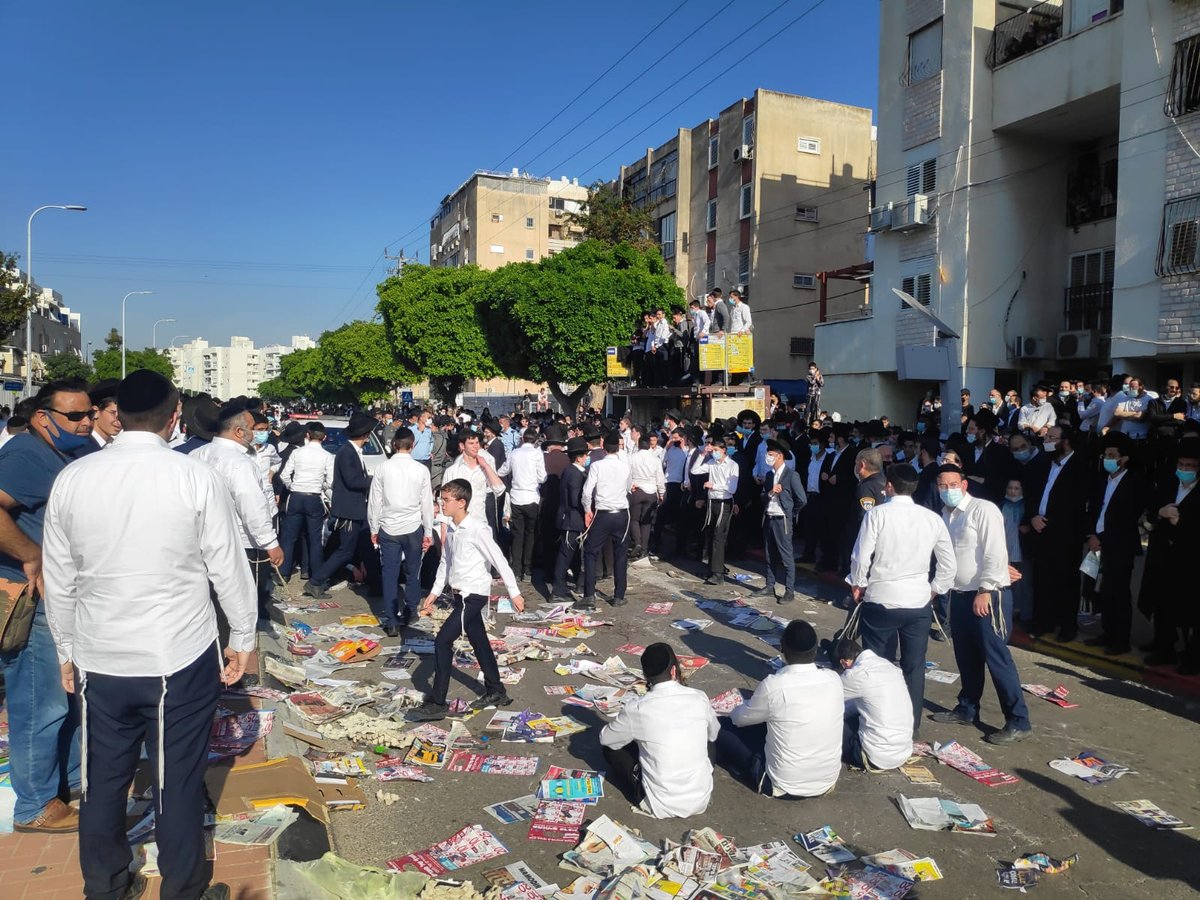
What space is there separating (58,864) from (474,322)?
3841cm

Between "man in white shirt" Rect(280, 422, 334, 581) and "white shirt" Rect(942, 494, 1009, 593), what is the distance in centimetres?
711

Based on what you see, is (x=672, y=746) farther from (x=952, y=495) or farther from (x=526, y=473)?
(x=526, y=473)

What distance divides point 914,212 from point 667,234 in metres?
23.8

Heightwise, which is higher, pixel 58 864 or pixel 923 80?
pixel 923 80

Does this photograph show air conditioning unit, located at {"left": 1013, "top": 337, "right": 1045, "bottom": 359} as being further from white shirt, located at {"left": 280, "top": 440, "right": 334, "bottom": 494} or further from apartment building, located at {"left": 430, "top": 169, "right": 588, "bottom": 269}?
apartment building, located at {"left": 430, "top": 169, "right": 588, "bottom": 269}

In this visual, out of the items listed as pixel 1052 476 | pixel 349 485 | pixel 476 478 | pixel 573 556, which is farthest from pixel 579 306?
pixel 1052 476

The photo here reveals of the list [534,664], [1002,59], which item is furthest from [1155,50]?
[534,664]

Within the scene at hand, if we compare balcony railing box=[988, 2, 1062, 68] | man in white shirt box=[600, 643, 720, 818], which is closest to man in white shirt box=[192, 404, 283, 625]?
man in white shirt box=[600, 643, 720, 818]

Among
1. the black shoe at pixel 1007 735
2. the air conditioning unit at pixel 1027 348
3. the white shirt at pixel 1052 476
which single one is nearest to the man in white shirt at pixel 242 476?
the black shoe at pixel 1007 735

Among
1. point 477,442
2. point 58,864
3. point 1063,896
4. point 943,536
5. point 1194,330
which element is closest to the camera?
point 58,864

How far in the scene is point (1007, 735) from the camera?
19.2 feet

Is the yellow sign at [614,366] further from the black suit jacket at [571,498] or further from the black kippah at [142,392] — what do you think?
the black kippah at [142,392]

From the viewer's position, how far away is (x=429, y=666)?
753 cm

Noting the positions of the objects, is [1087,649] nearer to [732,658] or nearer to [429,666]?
[732,658]
